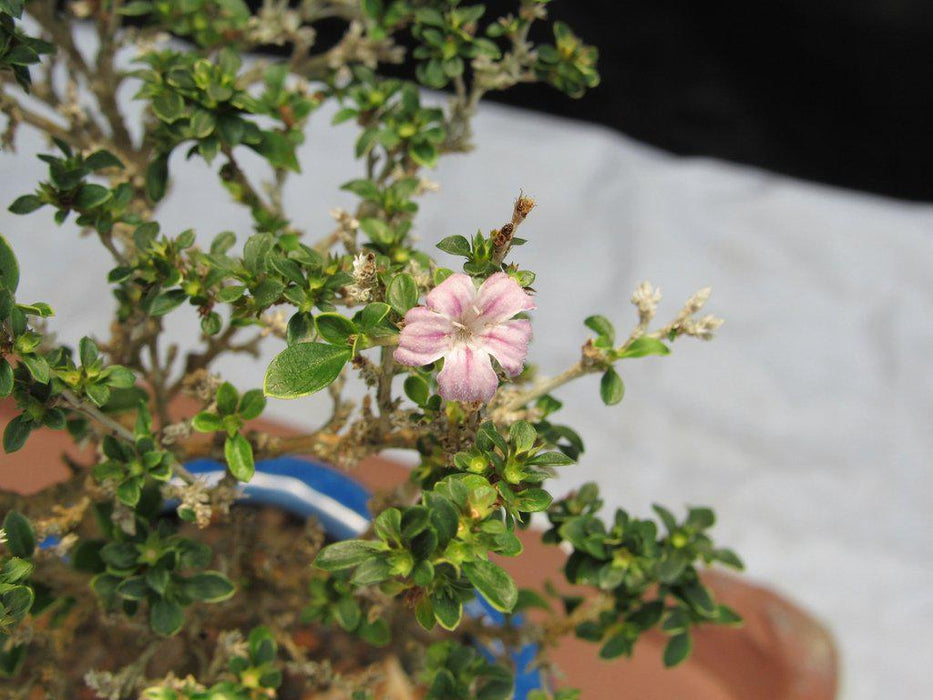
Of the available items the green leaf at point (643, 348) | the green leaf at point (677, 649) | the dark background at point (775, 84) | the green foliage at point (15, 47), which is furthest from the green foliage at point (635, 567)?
the dark background at point (775, 84)

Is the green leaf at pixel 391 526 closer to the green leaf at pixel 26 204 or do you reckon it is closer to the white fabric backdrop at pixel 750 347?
the green leaf at pixel 26 204

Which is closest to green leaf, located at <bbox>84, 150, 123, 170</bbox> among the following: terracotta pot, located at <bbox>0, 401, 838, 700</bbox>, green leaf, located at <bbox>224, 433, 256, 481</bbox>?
green leaf, located at <bbox>224, 433, 256, 481</bbox>

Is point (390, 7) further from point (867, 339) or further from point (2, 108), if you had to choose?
point (867, 339)

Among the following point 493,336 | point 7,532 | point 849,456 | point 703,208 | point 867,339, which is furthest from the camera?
point 703,208

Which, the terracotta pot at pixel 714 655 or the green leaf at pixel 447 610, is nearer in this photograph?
the green leaf at pixel 447 610

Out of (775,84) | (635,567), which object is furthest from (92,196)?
(775,84)

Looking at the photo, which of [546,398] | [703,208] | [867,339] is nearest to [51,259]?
[546,398]
